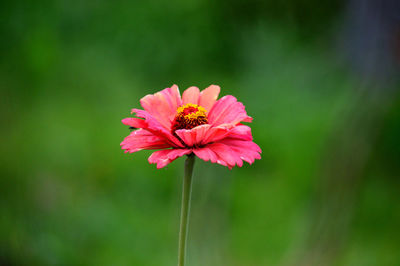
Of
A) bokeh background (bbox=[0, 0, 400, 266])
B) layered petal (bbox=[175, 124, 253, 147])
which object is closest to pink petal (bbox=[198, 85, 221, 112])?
layered petal (bbox=[175, 124, 253, 147])

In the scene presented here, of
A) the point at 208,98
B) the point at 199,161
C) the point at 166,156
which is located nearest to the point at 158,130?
the point at 166,156

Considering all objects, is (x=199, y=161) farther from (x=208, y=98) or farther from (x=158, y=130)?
(x=158, y=130)

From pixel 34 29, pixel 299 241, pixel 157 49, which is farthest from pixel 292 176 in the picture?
pixel 34 29

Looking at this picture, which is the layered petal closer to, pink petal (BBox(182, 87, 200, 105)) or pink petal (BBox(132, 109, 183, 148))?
pink petal (BBox(132, 109, 183, 148))

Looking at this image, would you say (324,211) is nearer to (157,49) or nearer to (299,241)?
(299,241)

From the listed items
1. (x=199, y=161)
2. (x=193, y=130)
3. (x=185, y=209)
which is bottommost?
(x=185, y=209)

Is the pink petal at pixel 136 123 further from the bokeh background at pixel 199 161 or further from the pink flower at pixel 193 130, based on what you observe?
the bokeh background at pixel 199 161
